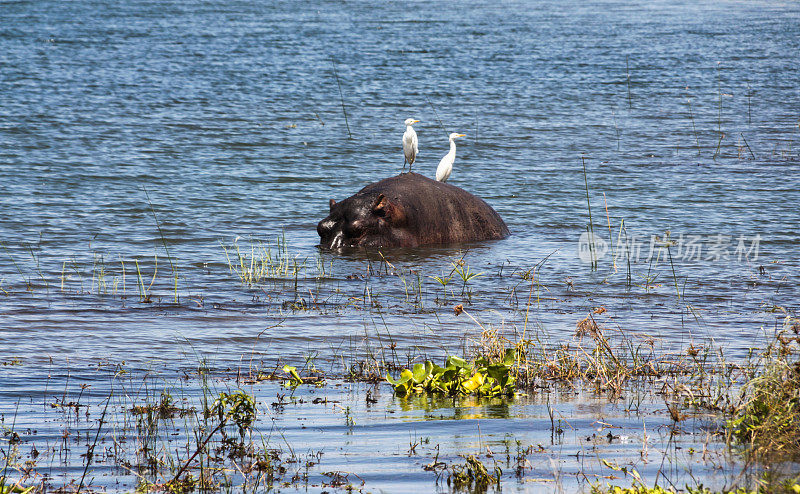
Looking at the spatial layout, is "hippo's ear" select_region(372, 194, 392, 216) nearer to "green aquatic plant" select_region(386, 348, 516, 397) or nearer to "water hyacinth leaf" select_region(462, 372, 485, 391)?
"green aquatic plant" select_region(386, 348, 516, 397)

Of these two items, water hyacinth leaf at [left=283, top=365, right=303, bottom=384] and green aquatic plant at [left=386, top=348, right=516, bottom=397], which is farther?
water hyacinth leaf at [left=283, top=365, right=303, bottom=384]

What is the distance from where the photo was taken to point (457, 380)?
580cm

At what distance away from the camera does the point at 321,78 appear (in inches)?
1091

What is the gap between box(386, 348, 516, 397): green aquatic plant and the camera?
5770mm

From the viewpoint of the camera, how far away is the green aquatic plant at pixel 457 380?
18.9ft

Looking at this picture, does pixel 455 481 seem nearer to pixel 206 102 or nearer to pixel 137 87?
pixel 206 102

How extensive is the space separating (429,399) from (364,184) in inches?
399

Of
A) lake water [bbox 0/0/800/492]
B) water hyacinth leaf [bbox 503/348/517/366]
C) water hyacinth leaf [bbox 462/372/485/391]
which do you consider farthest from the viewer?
lake water [bbox 0/0/800/492]

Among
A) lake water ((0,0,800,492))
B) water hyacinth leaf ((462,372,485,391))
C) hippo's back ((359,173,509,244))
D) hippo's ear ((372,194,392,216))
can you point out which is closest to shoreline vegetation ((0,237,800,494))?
water hyacinth leaf ((462,372,485,391))

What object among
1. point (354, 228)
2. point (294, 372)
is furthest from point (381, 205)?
point (294, 372)

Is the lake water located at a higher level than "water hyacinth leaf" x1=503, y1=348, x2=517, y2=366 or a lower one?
higher

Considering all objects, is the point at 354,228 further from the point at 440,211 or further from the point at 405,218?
the point at 440,211

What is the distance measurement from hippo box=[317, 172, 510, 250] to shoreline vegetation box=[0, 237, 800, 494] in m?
3.68

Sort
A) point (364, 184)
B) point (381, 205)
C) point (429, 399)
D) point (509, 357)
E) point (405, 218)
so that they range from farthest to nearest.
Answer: point (364, 184), point (405, 218), point (381, 205), point (509, 357), point (429, 399)
